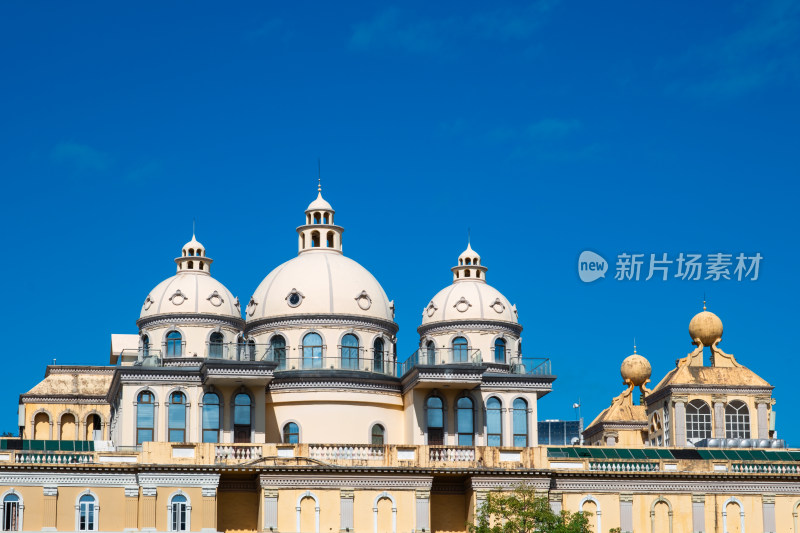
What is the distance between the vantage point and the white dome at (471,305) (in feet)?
320

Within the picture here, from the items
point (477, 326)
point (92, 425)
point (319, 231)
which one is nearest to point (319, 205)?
→ point (319, 231)

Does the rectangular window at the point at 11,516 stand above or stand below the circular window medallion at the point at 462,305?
below

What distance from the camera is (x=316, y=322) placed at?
296 ft

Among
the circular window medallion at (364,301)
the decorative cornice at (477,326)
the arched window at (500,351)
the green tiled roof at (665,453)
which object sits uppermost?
the circular window medallion at (364,301)

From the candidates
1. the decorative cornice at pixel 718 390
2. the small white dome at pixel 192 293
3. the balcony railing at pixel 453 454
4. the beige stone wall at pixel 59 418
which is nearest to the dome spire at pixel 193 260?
the small white dome at pixel 192 293

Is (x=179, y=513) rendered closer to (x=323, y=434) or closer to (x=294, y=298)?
(x=323, y=434)

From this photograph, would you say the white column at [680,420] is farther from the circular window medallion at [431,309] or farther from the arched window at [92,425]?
the arched window at [92,425]

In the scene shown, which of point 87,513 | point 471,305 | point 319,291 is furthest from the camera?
point 471,305

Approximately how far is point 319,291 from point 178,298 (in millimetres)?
8309

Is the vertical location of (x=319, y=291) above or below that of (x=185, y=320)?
above

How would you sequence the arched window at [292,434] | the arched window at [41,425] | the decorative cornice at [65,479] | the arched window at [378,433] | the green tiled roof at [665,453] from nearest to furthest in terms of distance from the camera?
the decorative cornice at [65,479]
the green tiled roof at [665,453]
the arched window at [292,434]
the arched window at [378,433]
the arched window at [41,425]

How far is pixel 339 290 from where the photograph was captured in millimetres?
91250

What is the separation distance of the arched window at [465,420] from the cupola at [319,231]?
1299 cm

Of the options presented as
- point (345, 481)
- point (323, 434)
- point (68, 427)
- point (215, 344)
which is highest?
point (215, 344)
